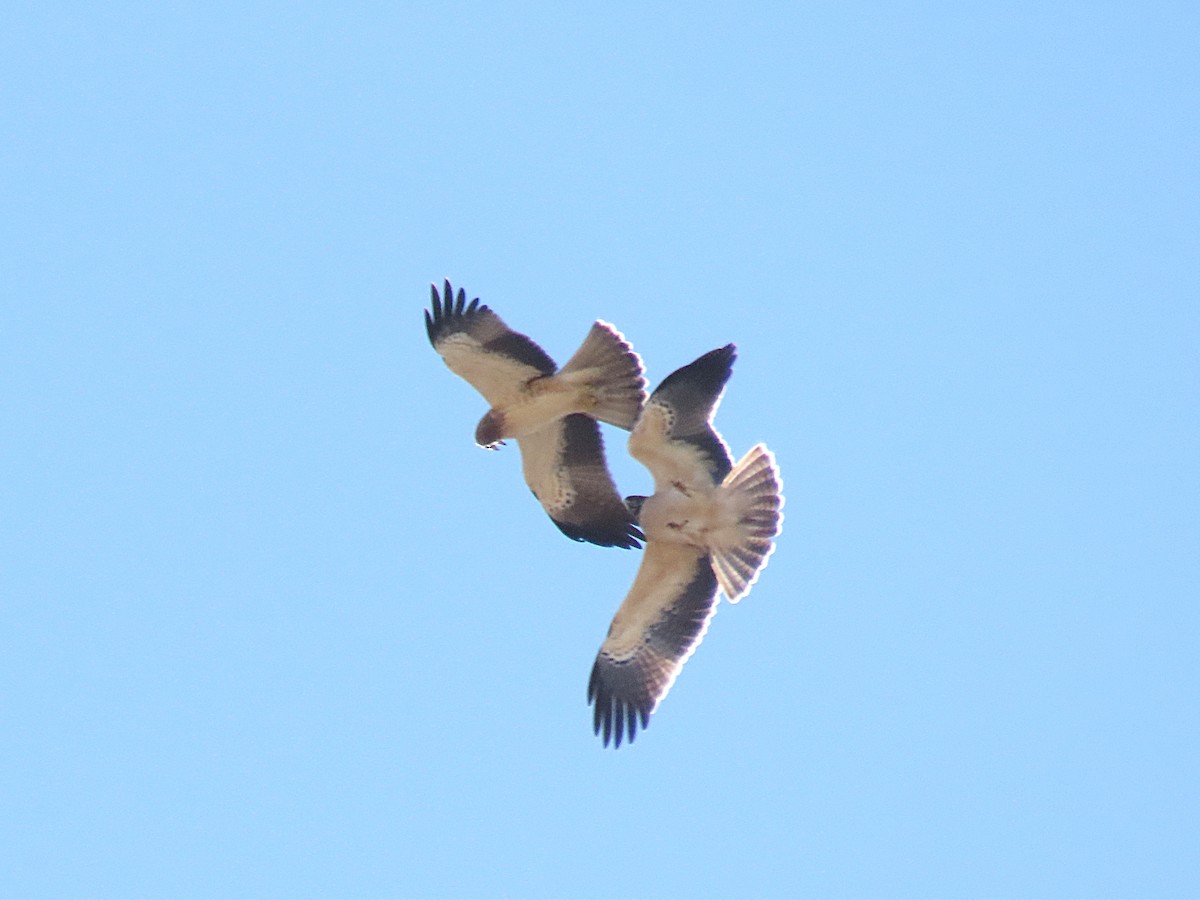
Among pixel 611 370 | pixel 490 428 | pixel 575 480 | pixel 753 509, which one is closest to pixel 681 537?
pixel 753 509

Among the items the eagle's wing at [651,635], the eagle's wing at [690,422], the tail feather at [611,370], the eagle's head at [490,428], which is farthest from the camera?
the eagle's head at [490,428]

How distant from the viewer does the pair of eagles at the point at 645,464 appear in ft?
30.9

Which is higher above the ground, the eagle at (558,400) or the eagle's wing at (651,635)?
the eagle at (558,400)

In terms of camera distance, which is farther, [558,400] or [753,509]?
[558,400]

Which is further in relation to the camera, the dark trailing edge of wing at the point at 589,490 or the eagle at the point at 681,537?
the dark trailing edge of wing at the point at 589,490

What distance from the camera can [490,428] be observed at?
10.4m

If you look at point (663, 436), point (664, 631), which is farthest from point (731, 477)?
point (664, 631)

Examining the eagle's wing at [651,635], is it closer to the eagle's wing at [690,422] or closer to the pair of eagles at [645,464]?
the pair of eagles at [645,464]

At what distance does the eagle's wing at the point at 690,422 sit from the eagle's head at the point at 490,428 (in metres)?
1.23

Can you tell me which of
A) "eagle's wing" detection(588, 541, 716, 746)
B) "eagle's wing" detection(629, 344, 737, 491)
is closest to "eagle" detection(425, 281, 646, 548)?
"eagle's wing" detection(588, 541, 716, 746)

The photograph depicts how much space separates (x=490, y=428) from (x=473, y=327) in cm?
66

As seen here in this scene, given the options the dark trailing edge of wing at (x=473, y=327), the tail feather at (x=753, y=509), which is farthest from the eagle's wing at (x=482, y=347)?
the tail feather at (x=753, y=509)

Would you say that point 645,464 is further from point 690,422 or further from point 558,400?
point 558,400

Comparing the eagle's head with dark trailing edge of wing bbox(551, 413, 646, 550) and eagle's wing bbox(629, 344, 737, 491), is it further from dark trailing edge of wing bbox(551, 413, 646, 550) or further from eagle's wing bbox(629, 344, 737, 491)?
eagle's wing bbox(629, 344, 737, 491)
